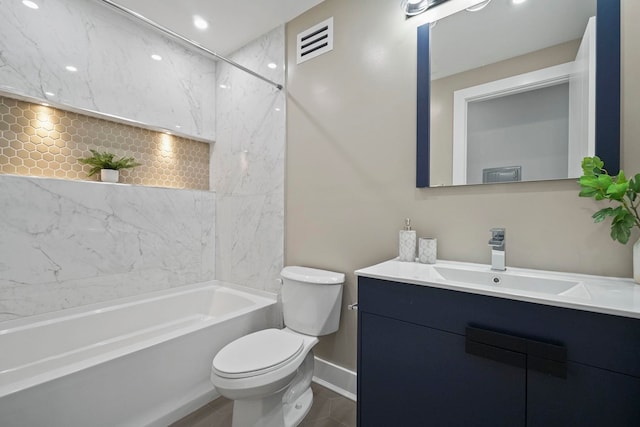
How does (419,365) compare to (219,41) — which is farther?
(219,41)

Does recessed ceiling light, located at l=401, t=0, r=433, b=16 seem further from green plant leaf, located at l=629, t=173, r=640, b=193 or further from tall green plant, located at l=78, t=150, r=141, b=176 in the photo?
tall green plant, located at l=78, t=150, r=141, b=176

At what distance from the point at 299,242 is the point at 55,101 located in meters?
1.83

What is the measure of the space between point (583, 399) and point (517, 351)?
0.19 meters

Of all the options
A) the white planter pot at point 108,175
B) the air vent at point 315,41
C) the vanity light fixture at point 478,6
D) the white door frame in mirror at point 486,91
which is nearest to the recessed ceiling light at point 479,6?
the vanity light fixture at point 478,6

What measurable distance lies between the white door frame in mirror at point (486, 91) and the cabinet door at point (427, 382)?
814 millimetres

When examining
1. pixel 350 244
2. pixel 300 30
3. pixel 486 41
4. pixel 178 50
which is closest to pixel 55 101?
pixel 178 50

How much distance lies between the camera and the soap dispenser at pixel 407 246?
5.02 feet

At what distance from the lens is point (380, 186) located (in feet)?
5.71

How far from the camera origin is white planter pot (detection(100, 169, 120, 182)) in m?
2.04

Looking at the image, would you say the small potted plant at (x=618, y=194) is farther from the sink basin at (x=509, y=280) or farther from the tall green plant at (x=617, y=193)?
the sink basin at (x=509, y=280)

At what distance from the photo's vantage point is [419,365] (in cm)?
111

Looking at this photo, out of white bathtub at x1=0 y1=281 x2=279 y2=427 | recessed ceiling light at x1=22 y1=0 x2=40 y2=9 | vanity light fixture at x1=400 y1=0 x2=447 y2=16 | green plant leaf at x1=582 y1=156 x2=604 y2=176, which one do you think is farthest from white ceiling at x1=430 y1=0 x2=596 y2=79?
recessed ceiling light at x1=22 y1=0 x2=40 y2=9

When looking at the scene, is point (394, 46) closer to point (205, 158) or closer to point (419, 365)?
point (419, 365)

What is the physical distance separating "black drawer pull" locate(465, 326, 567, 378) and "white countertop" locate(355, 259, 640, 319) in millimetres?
129
